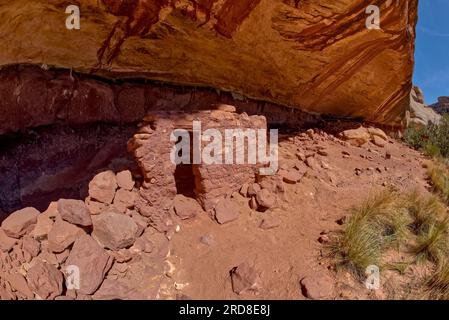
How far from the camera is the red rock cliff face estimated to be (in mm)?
2406

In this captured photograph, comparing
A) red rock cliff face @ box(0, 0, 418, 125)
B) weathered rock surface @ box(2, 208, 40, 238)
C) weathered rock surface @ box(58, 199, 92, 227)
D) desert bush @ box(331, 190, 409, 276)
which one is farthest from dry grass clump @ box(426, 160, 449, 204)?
weathered rock surface @ box(2, 208, 40, 238)

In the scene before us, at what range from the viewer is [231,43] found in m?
3.08

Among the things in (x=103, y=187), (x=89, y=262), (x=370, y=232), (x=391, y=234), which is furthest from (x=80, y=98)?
(x=391, y=234)

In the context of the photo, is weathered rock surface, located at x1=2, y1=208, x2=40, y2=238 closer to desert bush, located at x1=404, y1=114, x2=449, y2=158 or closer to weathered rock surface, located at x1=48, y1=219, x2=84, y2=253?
weathered rock surface, located at x1=48, y1=219, x2=84, y2=253

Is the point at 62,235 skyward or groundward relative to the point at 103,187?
groundward

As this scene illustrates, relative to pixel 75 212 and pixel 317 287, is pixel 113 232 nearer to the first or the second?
pixel 75 212

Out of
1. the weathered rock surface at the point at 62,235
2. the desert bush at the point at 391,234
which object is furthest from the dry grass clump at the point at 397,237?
the weathered rock surface at the point at 62,235

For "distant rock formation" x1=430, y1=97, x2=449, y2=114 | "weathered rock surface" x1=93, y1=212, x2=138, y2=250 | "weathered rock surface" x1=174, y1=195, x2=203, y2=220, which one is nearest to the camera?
"weathered rock surface" x1=93, y1=212, x2=138, y2=250

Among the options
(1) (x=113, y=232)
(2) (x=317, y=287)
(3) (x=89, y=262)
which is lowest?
(2) (x=317, y=287)

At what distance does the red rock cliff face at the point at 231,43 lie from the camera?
2.41 m

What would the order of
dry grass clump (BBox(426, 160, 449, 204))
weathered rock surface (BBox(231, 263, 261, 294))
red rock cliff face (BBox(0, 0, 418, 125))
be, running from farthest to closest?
dry grass clump (BBox(426, 160, 449, 204)) < red rock cliff face (BBox(0, 0, 418, 125)) < weathered rock surface (BBox(231, 263, 261, 294))

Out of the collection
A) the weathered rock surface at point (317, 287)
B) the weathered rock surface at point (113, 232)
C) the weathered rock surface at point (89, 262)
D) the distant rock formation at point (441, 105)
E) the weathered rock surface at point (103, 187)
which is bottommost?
the weathered rock surface at point (317, 287)

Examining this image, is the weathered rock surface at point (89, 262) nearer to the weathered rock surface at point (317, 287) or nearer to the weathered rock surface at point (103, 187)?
the weathered rock surface at point (103, 187)

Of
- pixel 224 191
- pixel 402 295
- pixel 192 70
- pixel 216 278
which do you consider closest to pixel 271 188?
pixel 224 191
